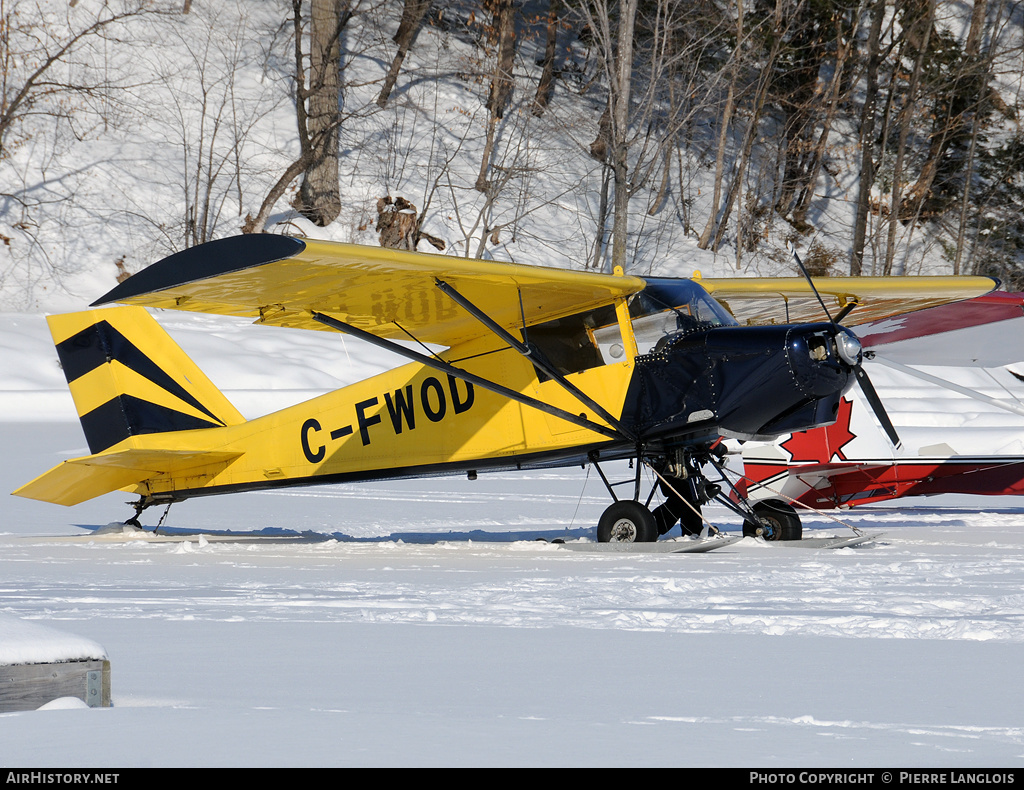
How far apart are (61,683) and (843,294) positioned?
768 cm

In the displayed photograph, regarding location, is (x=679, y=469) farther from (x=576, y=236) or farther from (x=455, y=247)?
(x=576, y=236)

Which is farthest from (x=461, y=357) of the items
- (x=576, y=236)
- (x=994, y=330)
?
(x=576, y=236)

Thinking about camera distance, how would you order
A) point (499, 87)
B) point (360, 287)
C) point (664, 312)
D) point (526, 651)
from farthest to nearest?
point (499, 87) < point (664, 312) < point (360, 287) < point (526, 651)

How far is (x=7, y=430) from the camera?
1399cm

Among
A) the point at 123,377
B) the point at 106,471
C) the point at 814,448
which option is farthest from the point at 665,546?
the point at 123,377

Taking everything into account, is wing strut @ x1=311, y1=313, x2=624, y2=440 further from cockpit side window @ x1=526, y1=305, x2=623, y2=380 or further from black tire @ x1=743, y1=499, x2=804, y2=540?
black tire @ x1=743, y1=499, x2=804, y2=540

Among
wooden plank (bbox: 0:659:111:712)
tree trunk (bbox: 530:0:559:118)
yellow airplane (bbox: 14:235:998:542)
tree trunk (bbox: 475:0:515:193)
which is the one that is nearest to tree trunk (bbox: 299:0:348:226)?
tree trunk (bbox: 475:0:515:193)

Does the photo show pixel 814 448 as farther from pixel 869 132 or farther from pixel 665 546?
pixel 869 132

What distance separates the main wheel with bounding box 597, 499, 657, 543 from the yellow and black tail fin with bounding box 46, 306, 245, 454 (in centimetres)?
392

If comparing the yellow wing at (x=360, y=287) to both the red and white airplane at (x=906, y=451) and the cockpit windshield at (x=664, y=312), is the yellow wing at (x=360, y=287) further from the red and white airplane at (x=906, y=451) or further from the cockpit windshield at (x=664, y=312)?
the red and white airplane at (x=906, y=451)

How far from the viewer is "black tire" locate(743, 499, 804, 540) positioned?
7.80m

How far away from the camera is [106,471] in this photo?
8.54m

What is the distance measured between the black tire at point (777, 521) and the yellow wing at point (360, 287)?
6.60 feet

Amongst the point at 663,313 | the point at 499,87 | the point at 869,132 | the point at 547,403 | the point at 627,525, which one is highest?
the point at 499,87
